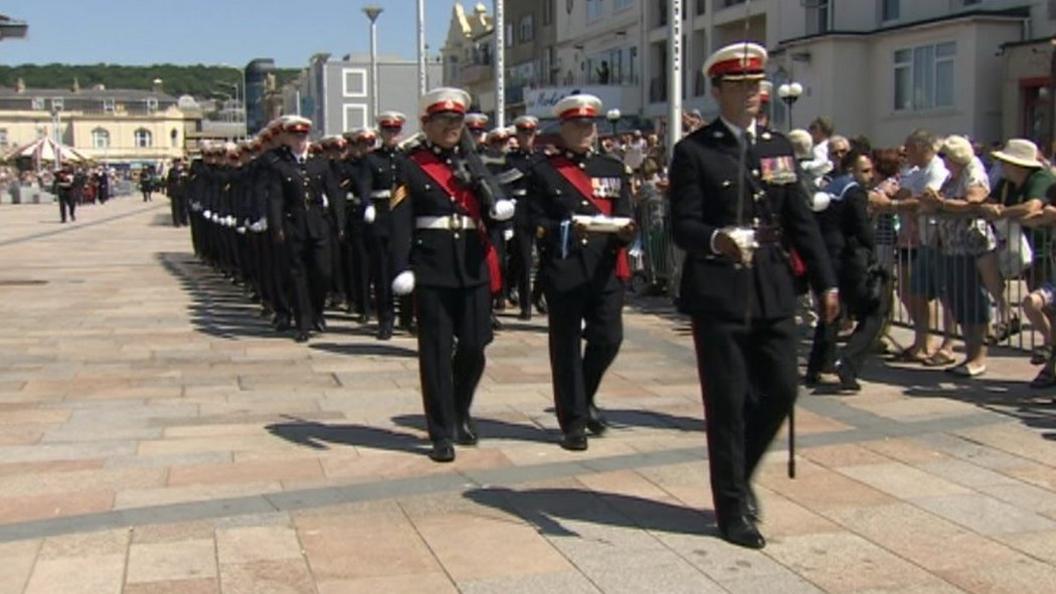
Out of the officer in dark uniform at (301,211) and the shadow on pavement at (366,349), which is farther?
the officer in dark uniform at (301,211)

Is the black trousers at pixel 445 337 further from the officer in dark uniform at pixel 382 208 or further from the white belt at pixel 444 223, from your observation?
the officer in dark uniform at pixel 382 208

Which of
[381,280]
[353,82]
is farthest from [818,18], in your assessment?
[353,82]

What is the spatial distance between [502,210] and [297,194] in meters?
5.09

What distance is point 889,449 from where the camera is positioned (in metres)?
6.84

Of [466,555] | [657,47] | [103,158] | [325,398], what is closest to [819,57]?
[657,47]

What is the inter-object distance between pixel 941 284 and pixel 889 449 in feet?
10.8

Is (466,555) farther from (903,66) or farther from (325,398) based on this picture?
(903,66)

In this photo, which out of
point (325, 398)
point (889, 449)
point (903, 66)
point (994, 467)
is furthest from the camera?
point (903, 66)

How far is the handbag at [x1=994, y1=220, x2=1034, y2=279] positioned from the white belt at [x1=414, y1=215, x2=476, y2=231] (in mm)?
4521

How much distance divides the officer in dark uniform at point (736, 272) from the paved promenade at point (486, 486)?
18.0 inches

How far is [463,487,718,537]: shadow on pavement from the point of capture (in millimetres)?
5418

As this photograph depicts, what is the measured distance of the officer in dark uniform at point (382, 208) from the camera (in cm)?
1177

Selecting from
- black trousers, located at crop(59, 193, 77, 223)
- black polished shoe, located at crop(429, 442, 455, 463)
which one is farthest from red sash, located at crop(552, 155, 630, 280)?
black trousers, located at crop(59, 193, 77, 223)

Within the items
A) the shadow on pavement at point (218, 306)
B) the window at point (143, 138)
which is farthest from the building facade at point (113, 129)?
the shadow on pavement at point (218, 306)
